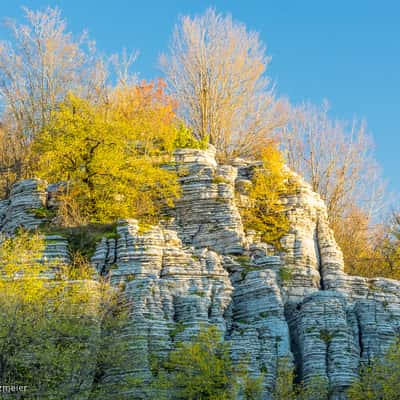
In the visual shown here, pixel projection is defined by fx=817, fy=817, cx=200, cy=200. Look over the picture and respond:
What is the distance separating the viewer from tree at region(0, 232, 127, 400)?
31.9 metres

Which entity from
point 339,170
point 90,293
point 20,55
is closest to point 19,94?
point 20,55

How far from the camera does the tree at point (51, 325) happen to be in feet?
105

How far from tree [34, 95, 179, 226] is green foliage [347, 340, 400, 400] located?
15.2 meters

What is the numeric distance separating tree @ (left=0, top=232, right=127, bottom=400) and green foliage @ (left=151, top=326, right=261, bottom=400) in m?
2.09

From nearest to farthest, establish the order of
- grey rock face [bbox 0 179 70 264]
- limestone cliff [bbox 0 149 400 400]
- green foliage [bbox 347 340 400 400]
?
green foliage [bbox 347 340 400 400] < limestone cliff [bbox 0 149 400 400] < grey rock face [bbox 0 179 70 264]

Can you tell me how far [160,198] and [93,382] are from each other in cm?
1489

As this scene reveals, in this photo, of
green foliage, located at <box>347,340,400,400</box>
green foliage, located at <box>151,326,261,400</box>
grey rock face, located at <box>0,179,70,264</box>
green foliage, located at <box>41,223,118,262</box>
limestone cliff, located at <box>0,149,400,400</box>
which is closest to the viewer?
green foliage, located at <box>151,326,261,400</box>

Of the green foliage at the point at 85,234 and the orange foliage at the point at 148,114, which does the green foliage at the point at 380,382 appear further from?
the orange foliage at the point at 148,114

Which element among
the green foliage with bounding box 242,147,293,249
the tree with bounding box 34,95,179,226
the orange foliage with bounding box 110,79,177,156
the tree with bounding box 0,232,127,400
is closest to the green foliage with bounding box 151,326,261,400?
the tree with bounding box 0,232,127,400

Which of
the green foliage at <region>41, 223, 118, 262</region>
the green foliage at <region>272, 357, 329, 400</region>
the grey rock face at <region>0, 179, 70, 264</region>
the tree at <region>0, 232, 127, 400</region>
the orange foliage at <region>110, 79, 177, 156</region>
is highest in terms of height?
the orange foliage at <region>110, 79, 177, 156</region>

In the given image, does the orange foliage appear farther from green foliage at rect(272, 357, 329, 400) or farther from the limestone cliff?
green foliage at rect(272, 357, 329, 400)

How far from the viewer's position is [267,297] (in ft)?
128

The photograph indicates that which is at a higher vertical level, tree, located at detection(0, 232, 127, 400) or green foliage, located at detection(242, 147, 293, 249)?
green foliage, located at detection(242, 147, 293, 249)

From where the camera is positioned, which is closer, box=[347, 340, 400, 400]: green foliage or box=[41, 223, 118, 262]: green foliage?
box=[347, 340, 400, 400]: green foliage
